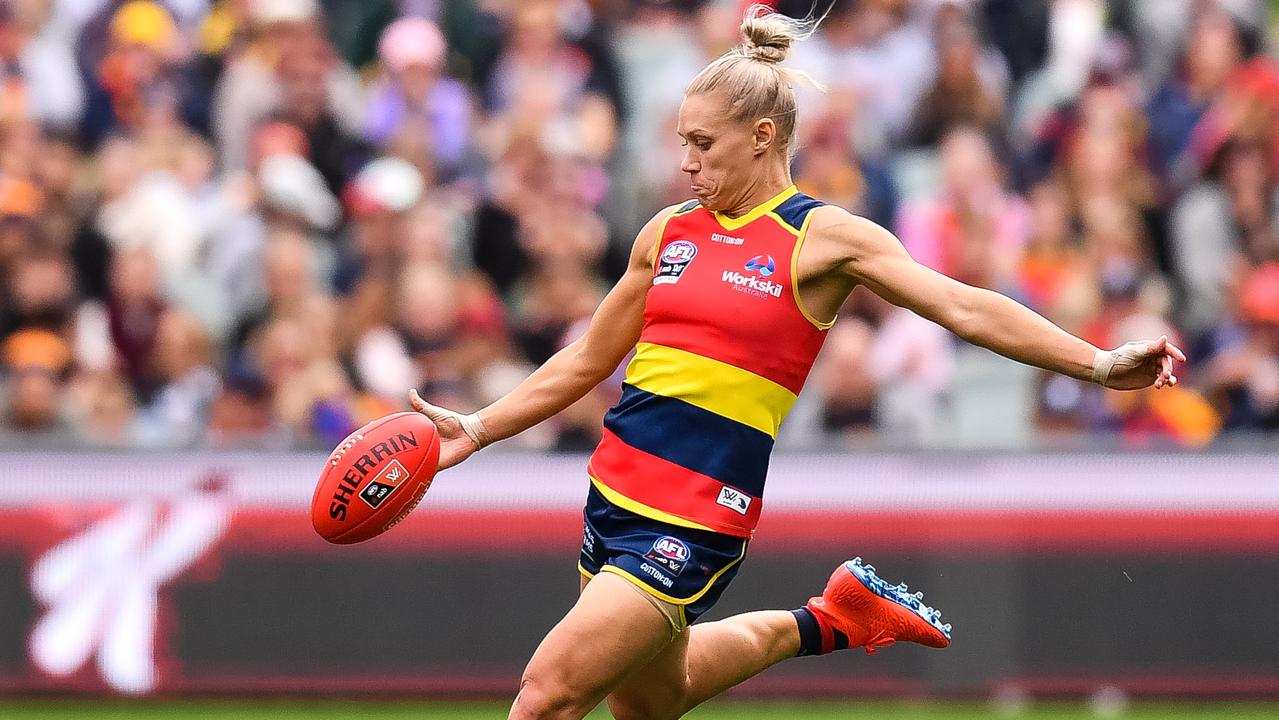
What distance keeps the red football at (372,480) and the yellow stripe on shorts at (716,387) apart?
761 mm

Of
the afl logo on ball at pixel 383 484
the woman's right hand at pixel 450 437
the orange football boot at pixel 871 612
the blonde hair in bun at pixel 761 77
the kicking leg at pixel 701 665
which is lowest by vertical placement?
the kicking leg at pixel 701 665

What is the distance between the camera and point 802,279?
5.89 meters

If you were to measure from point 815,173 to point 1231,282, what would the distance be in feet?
8.09

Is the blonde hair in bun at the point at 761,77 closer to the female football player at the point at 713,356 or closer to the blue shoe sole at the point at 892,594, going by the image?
the female football player at the point at 713,356

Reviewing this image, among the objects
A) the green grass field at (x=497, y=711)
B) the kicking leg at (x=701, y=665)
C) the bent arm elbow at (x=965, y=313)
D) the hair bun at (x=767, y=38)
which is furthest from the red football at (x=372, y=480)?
the green grass field at (x=497, y=711)

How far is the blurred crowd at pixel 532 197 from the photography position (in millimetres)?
10656

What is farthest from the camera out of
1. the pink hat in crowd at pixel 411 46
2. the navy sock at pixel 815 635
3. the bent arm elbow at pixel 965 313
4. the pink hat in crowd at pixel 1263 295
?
the pink hat in crowd at pixel 411 46

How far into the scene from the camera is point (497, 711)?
9.64m

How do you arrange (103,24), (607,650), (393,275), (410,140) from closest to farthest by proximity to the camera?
(607,650), (393,275), (410,140), (103,24)

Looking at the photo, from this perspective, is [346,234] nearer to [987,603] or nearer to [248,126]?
[248,126]

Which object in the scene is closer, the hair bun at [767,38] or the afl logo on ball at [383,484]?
the hair bun at [767,38]

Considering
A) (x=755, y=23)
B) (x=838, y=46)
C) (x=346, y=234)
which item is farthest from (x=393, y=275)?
(x=755, y=23)

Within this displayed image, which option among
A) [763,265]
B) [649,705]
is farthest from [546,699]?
[763,265]

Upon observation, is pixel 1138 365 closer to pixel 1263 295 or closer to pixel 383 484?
pixel 383 484
